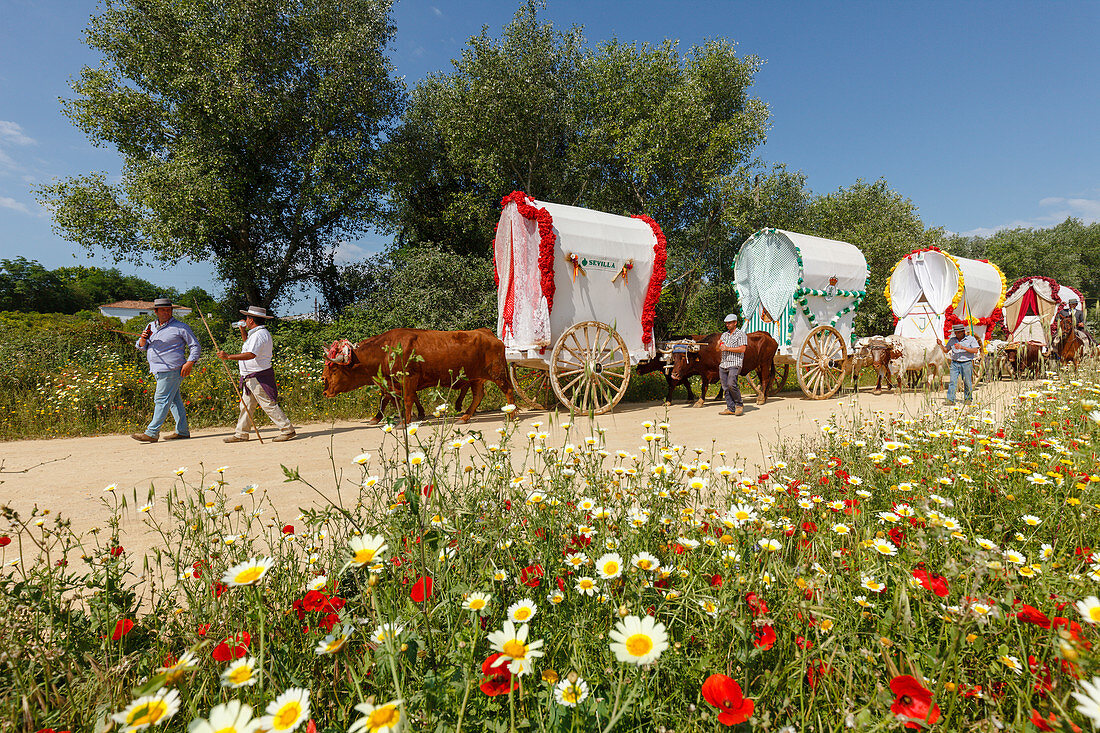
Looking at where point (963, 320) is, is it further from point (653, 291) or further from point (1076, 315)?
point (653, 291)

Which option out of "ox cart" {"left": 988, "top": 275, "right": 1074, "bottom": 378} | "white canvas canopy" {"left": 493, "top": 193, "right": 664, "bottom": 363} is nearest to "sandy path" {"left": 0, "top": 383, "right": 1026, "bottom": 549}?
"white canvas canopy" {"left": 493, "top": 193, "right": 664, "bottom": 363}

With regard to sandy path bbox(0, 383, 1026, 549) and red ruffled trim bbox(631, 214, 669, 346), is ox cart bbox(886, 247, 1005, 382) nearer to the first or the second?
sandy path bbox(0, 383, 1026, 549)

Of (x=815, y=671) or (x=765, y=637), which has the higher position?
(x=765, y=637)

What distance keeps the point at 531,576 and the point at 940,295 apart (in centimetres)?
1301

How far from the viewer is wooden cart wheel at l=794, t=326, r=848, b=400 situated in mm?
9781

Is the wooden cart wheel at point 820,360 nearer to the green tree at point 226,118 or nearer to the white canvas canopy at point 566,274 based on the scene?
the white canvas canopy at point 566,274

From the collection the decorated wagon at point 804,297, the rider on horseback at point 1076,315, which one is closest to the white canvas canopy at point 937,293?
the decorated wagon at point 804,297

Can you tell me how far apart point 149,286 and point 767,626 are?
103 metres

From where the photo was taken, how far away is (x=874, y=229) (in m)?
24.3

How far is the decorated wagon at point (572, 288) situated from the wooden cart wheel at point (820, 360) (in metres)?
3.31

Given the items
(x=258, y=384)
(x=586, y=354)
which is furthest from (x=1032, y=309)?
(x=258, y=384)

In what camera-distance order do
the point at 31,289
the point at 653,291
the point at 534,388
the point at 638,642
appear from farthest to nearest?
the point at 31,289
the point at 534,388
the point at 653,291
the point at 638,642

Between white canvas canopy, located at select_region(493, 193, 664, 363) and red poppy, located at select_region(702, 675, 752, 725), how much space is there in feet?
22.1

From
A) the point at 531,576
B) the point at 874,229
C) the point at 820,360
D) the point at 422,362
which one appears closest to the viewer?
the point at 531,576
